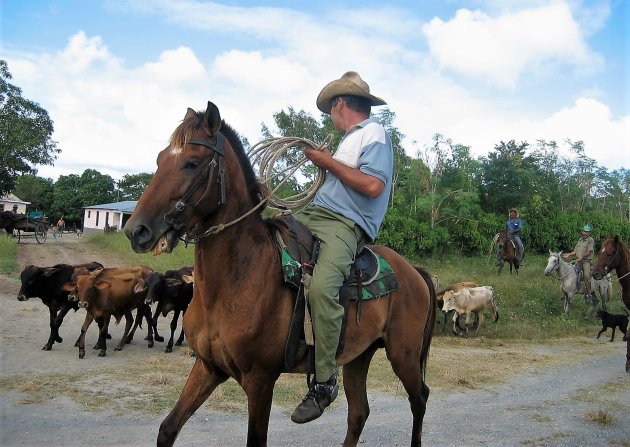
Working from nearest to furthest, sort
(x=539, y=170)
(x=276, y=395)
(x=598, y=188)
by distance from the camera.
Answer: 1. (x=276, y=395)
2. (x=539, y=170)
3. (x=598, y=188)

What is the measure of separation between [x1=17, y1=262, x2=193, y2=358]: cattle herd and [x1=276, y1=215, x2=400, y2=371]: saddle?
6.82 m

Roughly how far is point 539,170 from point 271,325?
33751mm

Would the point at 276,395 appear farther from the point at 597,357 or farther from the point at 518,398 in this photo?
the point at 597,357

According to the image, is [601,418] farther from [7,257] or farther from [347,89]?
[7,257]

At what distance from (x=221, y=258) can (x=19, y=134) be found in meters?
35.2

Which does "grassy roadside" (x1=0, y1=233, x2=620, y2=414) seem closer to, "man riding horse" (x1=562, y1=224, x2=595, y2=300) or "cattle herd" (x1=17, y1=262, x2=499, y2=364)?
"man riding horse" (x1=562, y1=224, x2=595, y2=300)

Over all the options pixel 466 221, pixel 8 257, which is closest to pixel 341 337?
pixel 8 257

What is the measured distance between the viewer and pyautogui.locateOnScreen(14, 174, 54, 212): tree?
225ft

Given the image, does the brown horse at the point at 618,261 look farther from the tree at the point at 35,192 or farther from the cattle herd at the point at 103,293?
the tree at the point at 35,192

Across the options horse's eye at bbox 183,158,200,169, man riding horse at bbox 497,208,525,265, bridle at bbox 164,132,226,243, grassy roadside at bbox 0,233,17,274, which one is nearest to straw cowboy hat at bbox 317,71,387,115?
bridle at bbox 164,132,226,243

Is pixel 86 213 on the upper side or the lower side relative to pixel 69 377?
upper

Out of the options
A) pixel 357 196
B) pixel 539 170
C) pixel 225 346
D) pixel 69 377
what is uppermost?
pixel 539 170

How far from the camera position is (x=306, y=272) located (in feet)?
12.3

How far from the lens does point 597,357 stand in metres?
12.0
